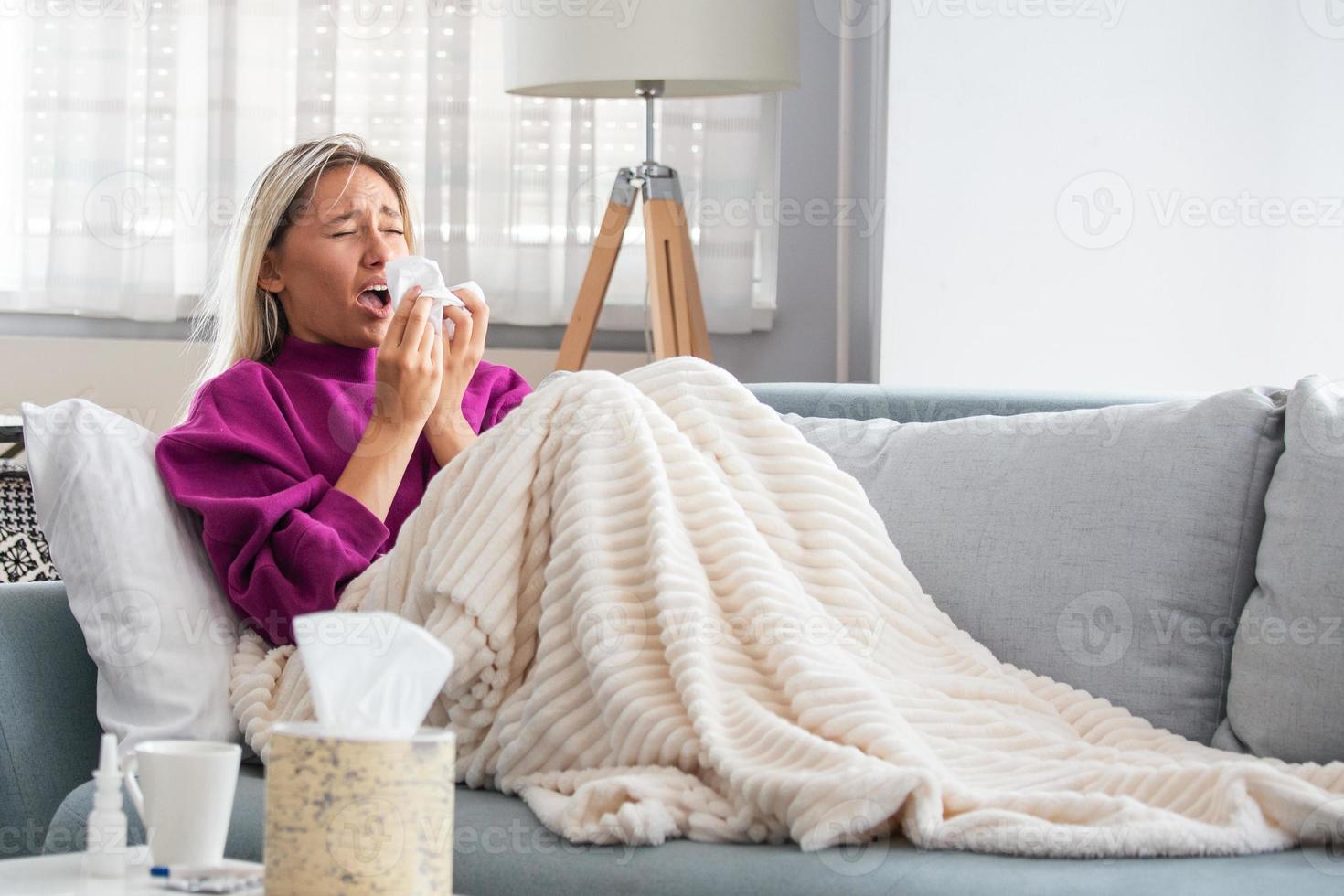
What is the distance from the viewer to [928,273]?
2.69m

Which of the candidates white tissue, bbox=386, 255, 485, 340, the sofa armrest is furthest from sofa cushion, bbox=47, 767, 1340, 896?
white tissue, bbox=386, 255, 485, 340

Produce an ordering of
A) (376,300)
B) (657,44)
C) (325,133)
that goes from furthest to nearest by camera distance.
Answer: (325,133) < (657,44) < (376,300)

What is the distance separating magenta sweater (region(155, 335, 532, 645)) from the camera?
57.2 inches

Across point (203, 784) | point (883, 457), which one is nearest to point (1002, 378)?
point (883, 457)

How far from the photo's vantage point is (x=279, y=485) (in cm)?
154

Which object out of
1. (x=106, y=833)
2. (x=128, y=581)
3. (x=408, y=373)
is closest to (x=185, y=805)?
(x=106, y=833)

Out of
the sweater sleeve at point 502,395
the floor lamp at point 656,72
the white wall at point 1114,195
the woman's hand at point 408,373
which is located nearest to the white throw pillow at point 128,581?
the woman's hand at point 408,373

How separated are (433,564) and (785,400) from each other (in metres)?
0.70

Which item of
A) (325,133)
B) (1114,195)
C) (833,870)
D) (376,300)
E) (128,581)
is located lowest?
(833,870)

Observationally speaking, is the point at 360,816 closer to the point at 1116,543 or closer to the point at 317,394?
the point at 1116,543

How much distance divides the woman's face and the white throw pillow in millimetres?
333

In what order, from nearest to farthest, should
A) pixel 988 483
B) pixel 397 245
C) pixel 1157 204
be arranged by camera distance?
pixel 988 483
pixel 397 245
pixel 1157 204

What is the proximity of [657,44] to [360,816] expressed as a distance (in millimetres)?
2028

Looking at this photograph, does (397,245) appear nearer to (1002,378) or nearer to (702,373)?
(702,373)
